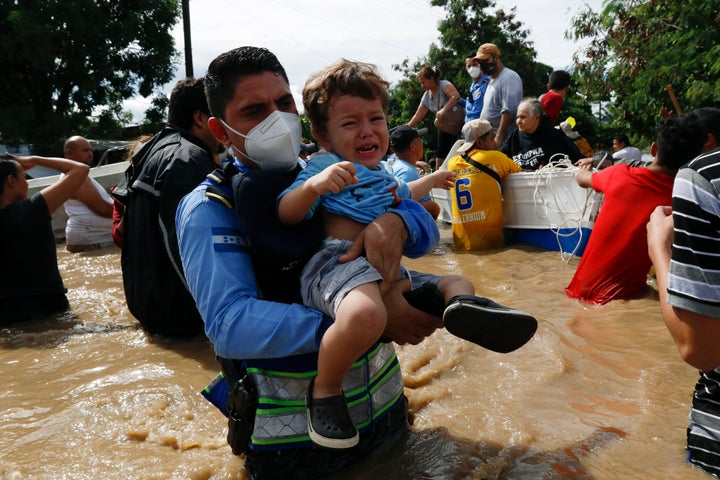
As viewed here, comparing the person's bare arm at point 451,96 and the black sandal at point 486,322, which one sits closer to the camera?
the black sandal at point 486,322

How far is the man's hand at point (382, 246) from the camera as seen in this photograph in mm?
2010

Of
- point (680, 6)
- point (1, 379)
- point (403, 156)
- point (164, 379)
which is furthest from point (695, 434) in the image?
point (680, 6)

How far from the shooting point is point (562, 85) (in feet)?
25.0

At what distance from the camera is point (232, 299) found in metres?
1.93

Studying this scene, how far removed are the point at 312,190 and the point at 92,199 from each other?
6815mm

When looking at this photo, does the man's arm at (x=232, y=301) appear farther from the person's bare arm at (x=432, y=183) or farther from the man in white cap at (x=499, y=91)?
the man in white cap at (x=499, y=91)

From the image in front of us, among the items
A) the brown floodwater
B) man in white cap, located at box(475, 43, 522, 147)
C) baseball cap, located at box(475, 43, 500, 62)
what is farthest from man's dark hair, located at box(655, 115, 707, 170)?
baseball cap, located at box(475, 43, 500, 62)

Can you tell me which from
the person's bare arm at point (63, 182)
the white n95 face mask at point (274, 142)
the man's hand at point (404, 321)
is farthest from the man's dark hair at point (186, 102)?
the man's hand at point (404, 321)

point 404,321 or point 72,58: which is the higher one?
point 72,58

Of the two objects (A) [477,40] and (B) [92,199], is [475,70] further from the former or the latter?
(A) [477,40]

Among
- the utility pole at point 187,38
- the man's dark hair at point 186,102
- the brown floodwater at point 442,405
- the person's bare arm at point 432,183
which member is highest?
the utility pole at point 187,38

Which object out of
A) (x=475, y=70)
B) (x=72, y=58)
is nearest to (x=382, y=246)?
(x=475, y=70)

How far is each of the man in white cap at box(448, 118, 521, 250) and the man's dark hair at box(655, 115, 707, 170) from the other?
111 inches

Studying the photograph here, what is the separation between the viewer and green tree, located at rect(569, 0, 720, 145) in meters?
9.98
